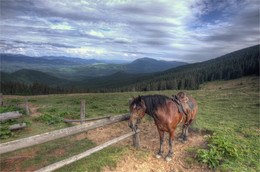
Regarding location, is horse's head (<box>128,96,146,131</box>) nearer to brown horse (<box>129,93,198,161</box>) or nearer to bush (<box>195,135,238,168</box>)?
brown horse (<box>129,93,198,161</box>)

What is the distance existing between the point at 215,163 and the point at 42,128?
10.3 metres

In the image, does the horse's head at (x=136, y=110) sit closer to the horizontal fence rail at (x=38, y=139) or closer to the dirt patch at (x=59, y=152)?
the horizontal fence rail at (x=38, y=139)

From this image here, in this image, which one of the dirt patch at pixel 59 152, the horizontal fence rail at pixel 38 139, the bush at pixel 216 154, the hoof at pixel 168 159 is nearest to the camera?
the horizontal fence rail at pixel 38 139

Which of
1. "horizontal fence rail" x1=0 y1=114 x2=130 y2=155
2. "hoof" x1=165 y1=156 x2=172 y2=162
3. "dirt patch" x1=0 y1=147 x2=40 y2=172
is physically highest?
"horizontal fence rail" x1=0 y1=114 x2=130 y2=155

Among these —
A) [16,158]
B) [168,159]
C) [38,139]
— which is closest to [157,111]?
[168,159]

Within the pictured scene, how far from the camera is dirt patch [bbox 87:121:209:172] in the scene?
5144 mm

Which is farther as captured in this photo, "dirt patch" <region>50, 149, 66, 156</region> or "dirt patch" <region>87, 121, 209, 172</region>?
"dirt patch" <region>50, 149, 66, 156</region>

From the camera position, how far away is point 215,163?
5230mm

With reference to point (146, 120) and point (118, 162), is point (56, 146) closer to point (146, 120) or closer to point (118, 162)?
point (118, 162)

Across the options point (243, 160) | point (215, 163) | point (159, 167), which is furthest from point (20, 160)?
point (243, 160)

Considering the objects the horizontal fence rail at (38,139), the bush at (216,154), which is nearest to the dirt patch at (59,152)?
the horizontal fence rail at (38,139)

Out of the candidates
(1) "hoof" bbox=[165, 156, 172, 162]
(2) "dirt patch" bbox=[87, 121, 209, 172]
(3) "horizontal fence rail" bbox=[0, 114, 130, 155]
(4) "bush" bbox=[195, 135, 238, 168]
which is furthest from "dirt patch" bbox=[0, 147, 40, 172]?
(4) "bush" bbox=[195, 135, 238, 168]

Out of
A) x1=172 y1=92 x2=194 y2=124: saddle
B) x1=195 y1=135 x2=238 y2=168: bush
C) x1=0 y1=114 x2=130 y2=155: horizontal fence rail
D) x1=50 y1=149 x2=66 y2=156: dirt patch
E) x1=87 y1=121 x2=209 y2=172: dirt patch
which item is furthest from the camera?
x1=50 y1=149 x2=66 y2=156: dirt patch

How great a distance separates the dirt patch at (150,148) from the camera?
5.14 meters
